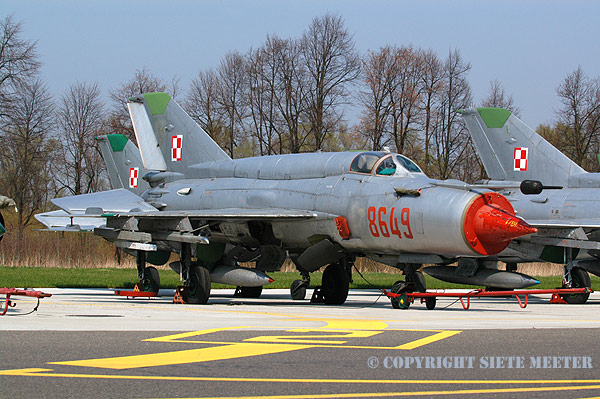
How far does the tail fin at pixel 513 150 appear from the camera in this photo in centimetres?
2158

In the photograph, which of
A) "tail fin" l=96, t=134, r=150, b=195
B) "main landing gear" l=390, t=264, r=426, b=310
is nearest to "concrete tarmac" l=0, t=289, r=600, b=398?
"main landing gear" l=390, t=264, r=426, b=310

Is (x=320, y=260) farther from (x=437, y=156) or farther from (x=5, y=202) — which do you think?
(x=437, y=156)

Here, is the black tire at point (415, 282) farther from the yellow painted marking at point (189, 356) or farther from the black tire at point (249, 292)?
the yellow painted marking at point (189, 356)

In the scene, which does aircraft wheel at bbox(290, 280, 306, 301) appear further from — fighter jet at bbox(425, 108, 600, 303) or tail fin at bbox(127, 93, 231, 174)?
tail fin at bbox(127, 93, 231, 174)

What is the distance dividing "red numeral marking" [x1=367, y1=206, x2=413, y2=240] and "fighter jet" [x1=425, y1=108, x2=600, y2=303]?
2.99 m

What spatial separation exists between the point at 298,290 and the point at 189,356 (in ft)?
37.3

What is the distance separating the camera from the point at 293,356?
774cm

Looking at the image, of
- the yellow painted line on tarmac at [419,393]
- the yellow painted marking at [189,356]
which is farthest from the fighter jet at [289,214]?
the yellow painted line on tarmac at [419,393]

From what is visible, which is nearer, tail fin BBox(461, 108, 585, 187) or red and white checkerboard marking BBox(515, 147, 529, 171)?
tail fin BBox(461, 108, 585, 187)

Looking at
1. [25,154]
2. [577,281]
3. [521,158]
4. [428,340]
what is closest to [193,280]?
[428,340]

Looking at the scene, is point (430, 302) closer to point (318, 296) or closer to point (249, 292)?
point (318, 296)

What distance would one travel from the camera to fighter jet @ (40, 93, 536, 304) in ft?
46.7

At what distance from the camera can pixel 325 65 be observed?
4281 centimetres

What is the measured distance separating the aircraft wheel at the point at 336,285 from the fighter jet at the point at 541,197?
10.0 ft
